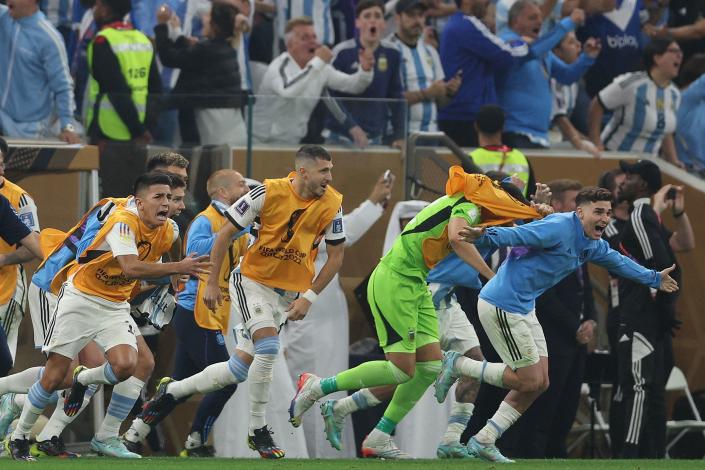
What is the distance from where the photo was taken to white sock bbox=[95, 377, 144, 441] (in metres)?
11.1

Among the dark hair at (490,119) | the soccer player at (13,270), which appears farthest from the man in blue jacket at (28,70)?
the dark hair at (490,119)

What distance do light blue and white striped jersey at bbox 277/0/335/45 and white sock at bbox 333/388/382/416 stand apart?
18.1 ft

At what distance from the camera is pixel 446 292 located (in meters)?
12.4

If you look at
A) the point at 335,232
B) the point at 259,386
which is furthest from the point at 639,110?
the point at 259,386

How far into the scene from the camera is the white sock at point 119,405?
36.4 feet

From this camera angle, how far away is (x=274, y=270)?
11375mm

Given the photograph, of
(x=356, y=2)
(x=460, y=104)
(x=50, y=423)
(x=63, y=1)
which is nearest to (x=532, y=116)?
(x=460, y=104)

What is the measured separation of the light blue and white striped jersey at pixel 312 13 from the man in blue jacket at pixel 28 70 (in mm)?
2782

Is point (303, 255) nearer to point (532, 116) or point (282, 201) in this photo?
point (282, 201)

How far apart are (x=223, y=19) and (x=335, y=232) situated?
3.72 metres

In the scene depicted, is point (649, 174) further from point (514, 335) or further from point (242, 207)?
point (242, 207)

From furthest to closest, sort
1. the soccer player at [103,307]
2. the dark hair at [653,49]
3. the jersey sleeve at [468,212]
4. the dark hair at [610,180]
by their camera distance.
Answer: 1. the dark hair at [653,49]
2. the dark hair at [610,180]
3. the jersey sleeve at [468,212]
4. the soccer player at [103,307]

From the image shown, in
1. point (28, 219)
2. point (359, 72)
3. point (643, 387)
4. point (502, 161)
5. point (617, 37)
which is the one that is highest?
point (617, 37)

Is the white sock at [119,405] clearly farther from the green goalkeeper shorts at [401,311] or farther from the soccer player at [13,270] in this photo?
the green goalkeeper shorts at [401,311]
